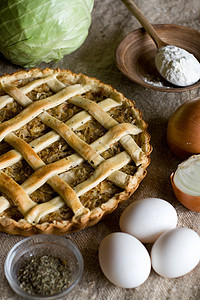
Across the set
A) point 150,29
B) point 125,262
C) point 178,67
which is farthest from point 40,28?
point 125,262

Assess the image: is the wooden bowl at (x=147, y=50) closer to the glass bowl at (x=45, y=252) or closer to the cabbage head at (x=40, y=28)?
the cabbage head at (x=40, y=28)

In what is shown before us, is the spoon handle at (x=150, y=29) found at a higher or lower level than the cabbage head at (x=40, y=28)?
lower

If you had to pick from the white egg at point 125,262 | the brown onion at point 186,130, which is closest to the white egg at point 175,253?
the white egg at point 125,262

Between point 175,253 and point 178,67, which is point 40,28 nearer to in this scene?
point 178,67

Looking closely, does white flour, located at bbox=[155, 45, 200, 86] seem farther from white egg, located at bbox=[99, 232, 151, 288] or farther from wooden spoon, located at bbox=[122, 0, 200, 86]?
white egg, located at bbox=[99, 232, 151, 288]

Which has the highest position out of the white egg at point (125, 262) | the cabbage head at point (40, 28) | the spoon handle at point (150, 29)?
the cabbage head at point (40, 28)

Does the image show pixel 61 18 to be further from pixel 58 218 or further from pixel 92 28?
pixel 58 218

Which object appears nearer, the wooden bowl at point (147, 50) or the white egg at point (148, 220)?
the white egg at point (148, 220)
